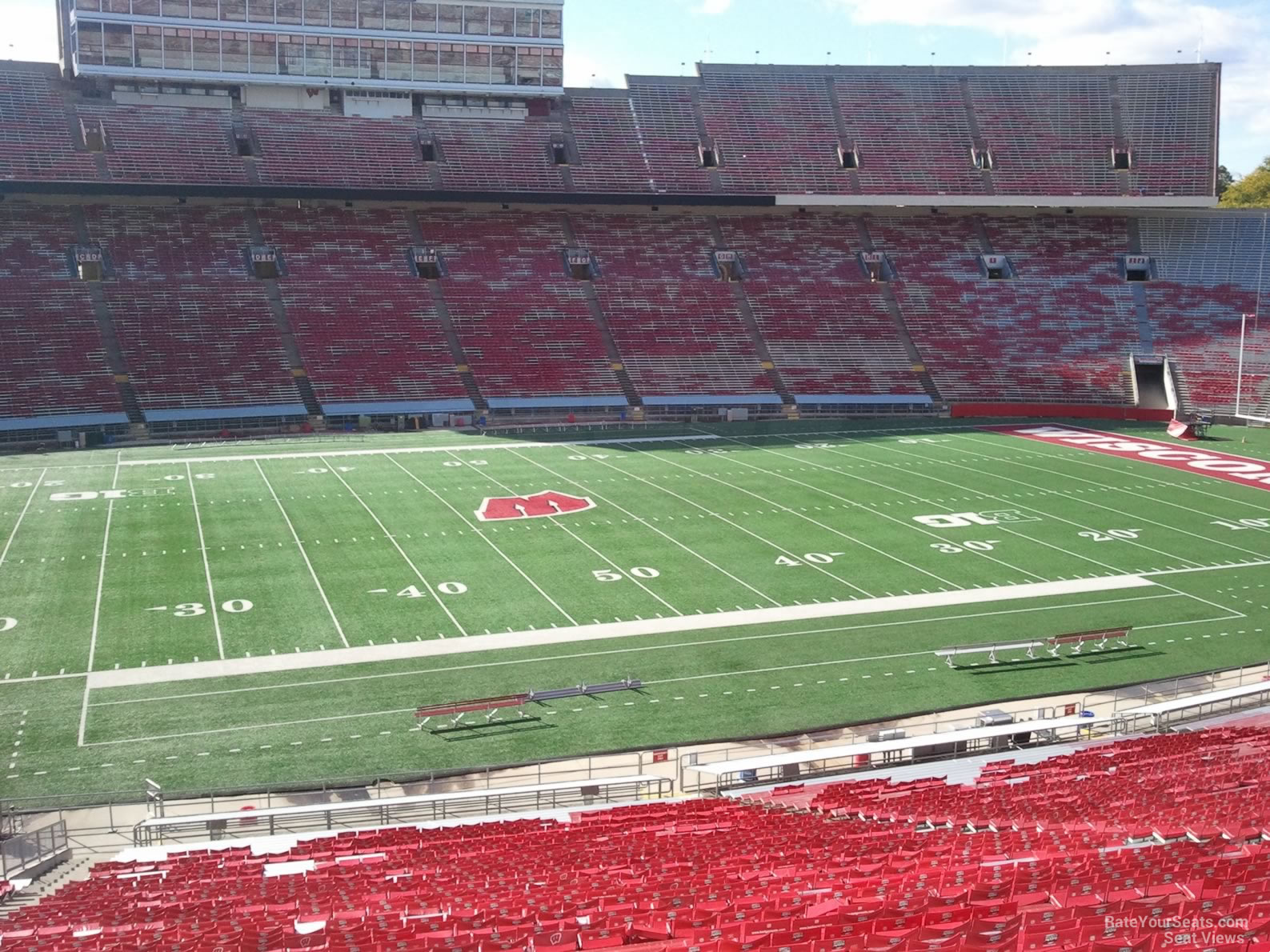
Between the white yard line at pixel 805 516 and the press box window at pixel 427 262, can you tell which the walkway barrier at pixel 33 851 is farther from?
the press box window at pixel 427 262

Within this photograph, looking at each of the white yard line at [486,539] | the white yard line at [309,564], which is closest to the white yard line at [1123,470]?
the white yard line at [486,539]

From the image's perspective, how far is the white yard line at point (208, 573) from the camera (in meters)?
24.0

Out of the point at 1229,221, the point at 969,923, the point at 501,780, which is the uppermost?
the point at 1229,221

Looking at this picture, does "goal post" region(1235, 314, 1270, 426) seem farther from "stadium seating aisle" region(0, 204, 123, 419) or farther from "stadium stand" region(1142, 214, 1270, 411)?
"stadium seating aisle" region(0, 204, 123, 419)

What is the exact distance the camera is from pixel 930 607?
86.9 ft

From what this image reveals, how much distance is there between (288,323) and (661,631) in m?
30.4

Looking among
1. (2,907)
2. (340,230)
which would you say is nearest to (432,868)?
(2,907)

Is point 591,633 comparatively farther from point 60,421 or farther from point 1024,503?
point 60,421

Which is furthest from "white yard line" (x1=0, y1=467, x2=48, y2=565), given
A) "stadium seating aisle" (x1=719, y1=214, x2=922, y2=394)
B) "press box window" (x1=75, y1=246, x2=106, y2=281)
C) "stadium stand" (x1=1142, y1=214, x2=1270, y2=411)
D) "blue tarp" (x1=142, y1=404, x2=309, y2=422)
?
"stadium stand" (x1=1142, y1=214, x2=1270, y2=411)

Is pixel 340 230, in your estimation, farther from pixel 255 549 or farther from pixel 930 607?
pixel 930 607

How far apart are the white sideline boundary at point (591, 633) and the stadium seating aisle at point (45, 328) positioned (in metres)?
25.3

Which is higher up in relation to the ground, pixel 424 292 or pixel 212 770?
pixel 424 292

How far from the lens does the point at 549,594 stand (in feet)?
88.5

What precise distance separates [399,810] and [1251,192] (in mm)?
84504
